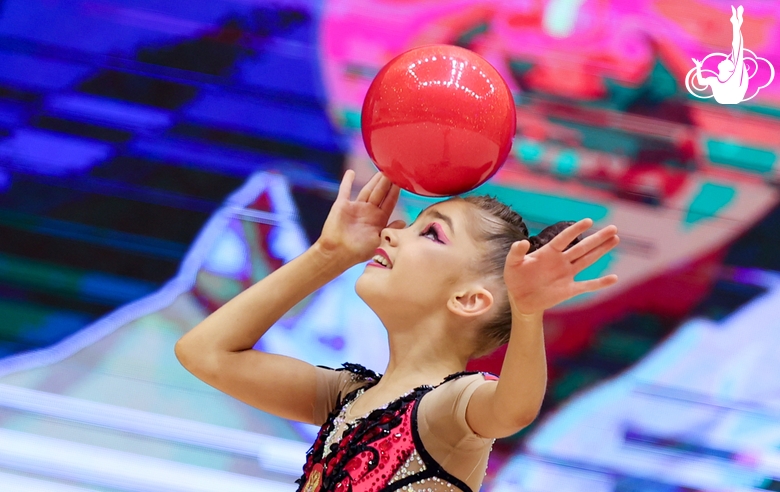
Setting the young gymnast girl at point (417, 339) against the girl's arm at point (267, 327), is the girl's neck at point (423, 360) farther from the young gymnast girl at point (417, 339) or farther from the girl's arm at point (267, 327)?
the girl's arm at point (267, 327)

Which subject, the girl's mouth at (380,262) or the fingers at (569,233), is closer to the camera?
the fingers at (569,233)

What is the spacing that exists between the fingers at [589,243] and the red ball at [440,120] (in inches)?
16.0

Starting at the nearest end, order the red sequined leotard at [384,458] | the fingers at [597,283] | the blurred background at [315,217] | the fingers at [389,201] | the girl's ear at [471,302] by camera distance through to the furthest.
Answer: the fingers at [597,283]
the red sequined leotard at [384,458]
the girl's ear at [471,302]
the fingers at [389,201]
the blurred background at [315,217]

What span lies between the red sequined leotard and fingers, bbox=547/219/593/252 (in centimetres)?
34

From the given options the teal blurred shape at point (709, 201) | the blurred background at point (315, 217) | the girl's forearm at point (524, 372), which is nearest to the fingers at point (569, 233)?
the girl's forearm at point (524, 372)

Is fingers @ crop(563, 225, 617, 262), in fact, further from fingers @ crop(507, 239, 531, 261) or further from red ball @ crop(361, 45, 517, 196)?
red ball @ crop(361, 45, 517, 196)

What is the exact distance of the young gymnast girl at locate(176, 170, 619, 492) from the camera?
1.23 meters

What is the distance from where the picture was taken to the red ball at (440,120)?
1.51 m

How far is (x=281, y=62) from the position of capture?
2635mm

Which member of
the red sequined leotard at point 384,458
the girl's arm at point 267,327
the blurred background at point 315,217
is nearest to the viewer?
the red sequined leotard at point 384,458

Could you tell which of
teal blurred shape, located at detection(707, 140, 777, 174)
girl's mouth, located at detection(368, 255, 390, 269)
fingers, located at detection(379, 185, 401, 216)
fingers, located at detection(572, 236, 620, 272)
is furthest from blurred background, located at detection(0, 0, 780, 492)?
fingers, located at detection(572, 236, 620, 272)

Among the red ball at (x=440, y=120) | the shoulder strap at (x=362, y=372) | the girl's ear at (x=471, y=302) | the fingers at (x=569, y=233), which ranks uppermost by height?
the red ball at (x=440, y=120)

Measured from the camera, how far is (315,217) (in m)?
2.60

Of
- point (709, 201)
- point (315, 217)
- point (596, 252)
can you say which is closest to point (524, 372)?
point (596, 252)
